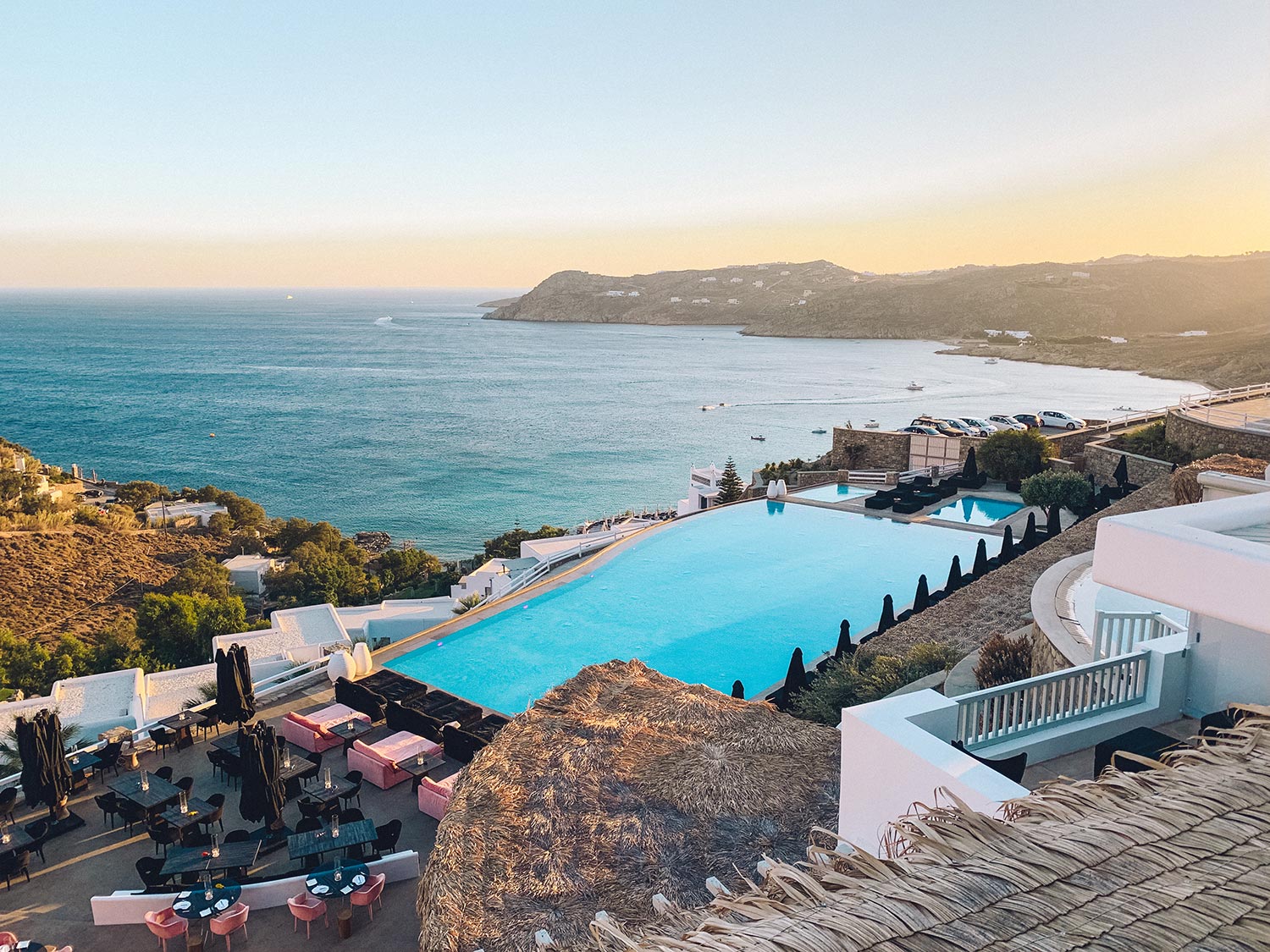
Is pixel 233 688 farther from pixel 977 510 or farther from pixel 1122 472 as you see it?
pixel 1122 472

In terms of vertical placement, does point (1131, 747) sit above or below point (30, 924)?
above

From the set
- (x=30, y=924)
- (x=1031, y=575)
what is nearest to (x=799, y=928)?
(x=30, y=924)

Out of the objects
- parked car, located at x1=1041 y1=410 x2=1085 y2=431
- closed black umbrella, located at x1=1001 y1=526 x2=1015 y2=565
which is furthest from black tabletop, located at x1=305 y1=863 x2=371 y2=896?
parked car, located at x1=1041 y1=410 x2=1085 y2=431

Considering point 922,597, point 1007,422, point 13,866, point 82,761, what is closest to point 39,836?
point 13,866

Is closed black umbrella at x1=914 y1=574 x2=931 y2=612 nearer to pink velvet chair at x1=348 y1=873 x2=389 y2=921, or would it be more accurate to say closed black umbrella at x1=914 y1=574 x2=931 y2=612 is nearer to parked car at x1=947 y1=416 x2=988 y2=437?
pink velvet chair at x1=348 y1=873 x2=389 y2=921

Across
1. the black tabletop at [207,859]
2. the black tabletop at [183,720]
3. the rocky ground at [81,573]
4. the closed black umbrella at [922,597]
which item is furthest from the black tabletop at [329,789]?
the rocky ground at [81,573]

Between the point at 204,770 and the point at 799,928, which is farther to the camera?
the point at 204,770

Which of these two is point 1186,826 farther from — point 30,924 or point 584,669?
point 30,924

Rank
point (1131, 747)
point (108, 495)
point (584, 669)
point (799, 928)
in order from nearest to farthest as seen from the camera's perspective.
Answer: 1. point (799, 928)
2. point (1131, 747)
3. point (584, 669)
4. point (108, 495)
